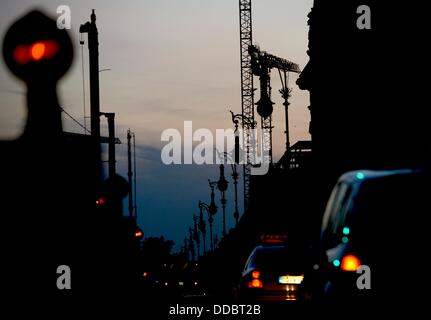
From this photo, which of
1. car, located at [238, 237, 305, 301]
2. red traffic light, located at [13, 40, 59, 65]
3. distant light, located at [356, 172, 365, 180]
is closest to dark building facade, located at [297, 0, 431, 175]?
car, located at [238, 237, 305, 301]

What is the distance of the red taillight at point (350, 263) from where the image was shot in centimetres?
655

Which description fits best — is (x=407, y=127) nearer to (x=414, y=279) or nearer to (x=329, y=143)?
(x=329, y=143)

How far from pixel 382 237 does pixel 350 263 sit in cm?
37

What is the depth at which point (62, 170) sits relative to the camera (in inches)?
153

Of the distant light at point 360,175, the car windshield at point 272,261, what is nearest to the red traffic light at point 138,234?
the car windshield at point 272,261

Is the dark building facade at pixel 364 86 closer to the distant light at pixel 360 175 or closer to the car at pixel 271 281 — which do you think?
the car at pixel 271 281

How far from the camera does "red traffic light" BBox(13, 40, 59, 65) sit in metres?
3.47

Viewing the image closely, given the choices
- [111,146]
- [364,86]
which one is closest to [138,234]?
[111,146]

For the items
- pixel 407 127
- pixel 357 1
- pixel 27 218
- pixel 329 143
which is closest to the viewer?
pixel 27 218

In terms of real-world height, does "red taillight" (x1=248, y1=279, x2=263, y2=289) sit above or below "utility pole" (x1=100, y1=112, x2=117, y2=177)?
below

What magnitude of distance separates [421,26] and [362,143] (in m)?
12.4

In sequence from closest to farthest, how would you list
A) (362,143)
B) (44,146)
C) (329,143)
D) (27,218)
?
1. (44,146)
2. (27,218)
3. (362,143)
4. (329,143)

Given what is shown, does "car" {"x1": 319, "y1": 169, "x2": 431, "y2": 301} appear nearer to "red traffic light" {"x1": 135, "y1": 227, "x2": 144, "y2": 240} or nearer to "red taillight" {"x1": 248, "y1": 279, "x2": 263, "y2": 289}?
"red taillight" {"x1": 248, "y1": 279, "x2": 263, "y2": 289}
